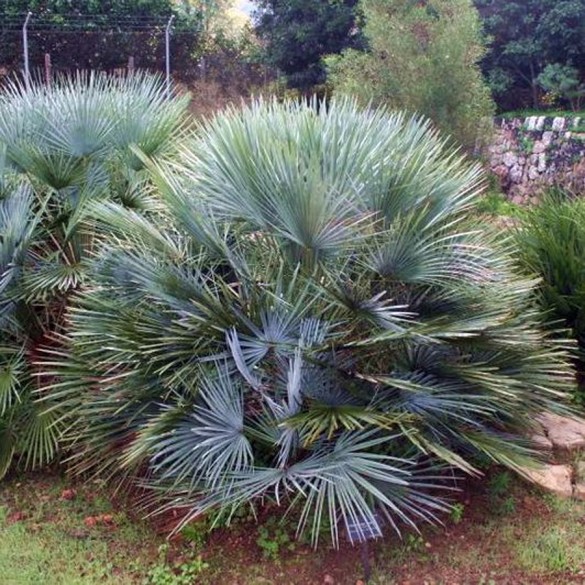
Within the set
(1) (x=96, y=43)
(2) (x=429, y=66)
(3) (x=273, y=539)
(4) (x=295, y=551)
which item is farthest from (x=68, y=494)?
(1) (x=96, y=43)

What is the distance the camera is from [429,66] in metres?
9.47

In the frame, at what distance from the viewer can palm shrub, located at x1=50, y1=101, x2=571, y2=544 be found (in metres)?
2.93

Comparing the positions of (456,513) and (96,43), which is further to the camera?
(96,43)

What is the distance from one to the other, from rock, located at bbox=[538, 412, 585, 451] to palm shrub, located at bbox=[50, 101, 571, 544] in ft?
2.11

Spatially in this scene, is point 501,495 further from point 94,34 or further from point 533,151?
point 94,34

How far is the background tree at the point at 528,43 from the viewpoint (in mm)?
14133

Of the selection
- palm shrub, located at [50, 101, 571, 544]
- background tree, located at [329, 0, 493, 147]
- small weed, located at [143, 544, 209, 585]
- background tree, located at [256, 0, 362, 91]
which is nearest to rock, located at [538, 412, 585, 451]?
palm shrub, located at [50, 101, 571, 544]

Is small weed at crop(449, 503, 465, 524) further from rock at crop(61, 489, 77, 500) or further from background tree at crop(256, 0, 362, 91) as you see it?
background tree at crop(256, 0, 362, 91)

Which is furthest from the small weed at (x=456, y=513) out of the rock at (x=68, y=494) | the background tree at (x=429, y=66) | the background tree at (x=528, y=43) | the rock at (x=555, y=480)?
the background tree at (x=528, y=43)

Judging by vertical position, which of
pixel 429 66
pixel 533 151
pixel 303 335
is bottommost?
pixel 533 151

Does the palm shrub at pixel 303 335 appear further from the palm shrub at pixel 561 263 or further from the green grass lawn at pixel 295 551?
the palm shrub at pixel 561 263

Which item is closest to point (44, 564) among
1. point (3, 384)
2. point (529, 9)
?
point (3, 384)

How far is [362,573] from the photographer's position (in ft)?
9.82

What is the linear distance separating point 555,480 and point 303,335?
1.63 m
